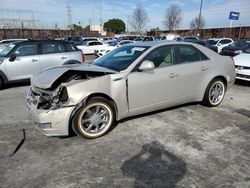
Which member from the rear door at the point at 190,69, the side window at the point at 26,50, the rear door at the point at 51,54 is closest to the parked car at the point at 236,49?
the rear door at the point at 190,69

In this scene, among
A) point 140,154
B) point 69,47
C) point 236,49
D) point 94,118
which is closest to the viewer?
point 140,154

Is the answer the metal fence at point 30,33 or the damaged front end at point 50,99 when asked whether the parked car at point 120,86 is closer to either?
the damaged front end at point 50,99

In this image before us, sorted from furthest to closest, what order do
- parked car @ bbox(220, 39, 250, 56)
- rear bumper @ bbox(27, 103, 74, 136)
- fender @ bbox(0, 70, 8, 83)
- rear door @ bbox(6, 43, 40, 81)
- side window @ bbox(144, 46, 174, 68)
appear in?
parked car @ bbox(220, 39, 250, 56), rear door @ bbox(6, 43, 40, 81), fender @ bbox(0, 70, 8, 83), side window @ bbox(144, 46, 174, 68), rear bumper @ bbox(27, 103, 74, 136)

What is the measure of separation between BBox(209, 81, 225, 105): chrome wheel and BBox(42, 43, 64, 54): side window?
5.65 meters

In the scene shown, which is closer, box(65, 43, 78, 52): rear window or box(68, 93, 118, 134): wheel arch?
box(68, 93, 118, 134): wheel arch

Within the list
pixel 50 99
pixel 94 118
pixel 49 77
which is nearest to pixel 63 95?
pixel 50 99

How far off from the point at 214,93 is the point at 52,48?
5.86 metres

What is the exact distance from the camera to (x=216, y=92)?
5.70 metres

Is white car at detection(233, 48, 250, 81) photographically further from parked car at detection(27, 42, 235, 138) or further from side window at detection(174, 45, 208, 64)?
side window at detection(174, 45, 208, 64)

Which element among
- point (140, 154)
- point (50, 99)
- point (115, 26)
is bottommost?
point (140, 154)

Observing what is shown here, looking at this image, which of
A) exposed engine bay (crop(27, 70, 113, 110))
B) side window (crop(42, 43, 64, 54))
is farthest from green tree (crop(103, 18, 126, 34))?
exposed engine bay (crop(27, 70, 113, 110))

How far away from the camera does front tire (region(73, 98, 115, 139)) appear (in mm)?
3838

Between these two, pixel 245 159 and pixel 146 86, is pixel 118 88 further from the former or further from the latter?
pixel 245 159

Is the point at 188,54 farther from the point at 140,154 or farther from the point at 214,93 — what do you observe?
the point at 140,154
